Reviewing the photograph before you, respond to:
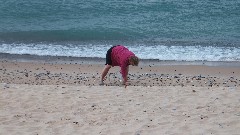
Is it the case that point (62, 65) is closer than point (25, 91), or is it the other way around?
point (25, 91)

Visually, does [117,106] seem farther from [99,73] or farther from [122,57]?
[99,73]

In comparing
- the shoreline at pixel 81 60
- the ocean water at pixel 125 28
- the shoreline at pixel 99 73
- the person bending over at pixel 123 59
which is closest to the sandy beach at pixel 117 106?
the shoreline at pixel 99 73

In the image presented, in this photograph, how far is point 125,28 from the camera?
2003 cm

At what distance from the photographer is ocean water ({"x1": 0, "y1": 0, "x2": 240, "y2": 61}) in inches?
629

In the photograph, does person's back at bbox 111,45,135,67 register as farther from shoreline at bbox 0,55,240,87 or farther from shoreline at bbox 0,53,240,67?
shoreline at bbox 0,53,240,67

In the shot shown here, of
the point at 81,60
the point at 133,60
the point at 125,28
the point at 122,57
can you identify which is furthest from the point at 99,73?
the point at 125,28

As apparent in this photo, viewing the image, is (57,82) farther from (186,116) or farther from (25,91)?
(186,116)

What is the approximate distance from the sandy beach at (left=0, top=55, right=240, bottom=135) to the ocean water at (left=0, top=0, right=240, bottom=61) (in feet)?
13.4

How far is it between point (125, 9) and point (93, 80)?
14140mm

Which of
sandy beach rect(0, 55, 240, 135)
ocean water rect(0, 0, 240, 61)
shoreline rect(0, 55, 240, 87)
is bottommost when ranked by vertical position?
shoreline rect(0, 55, 240, 87)

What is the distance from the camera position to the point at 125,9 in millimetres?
24453

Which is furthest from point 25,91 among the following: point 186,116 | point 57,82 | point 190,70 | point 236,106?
point 190,70

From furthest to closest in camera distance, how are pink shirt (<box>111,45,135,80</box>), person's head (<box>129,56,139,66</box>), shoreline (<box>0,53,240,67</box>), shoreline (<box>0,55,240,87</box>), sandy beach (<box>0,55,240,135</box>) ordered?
shoreline (<box>0,53,240,67</box>) < shoreline (<box>0,55,240,87</box>) < pink shirt (<box>111,45,135,80</box>) < person's head (<box>129,56,139,66</box>) < sandy beach (<box>0,55,240,135</box>)

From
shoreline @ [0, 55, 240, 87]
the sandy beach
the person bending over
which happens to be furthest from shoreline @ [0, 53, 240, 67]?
the person bending over
